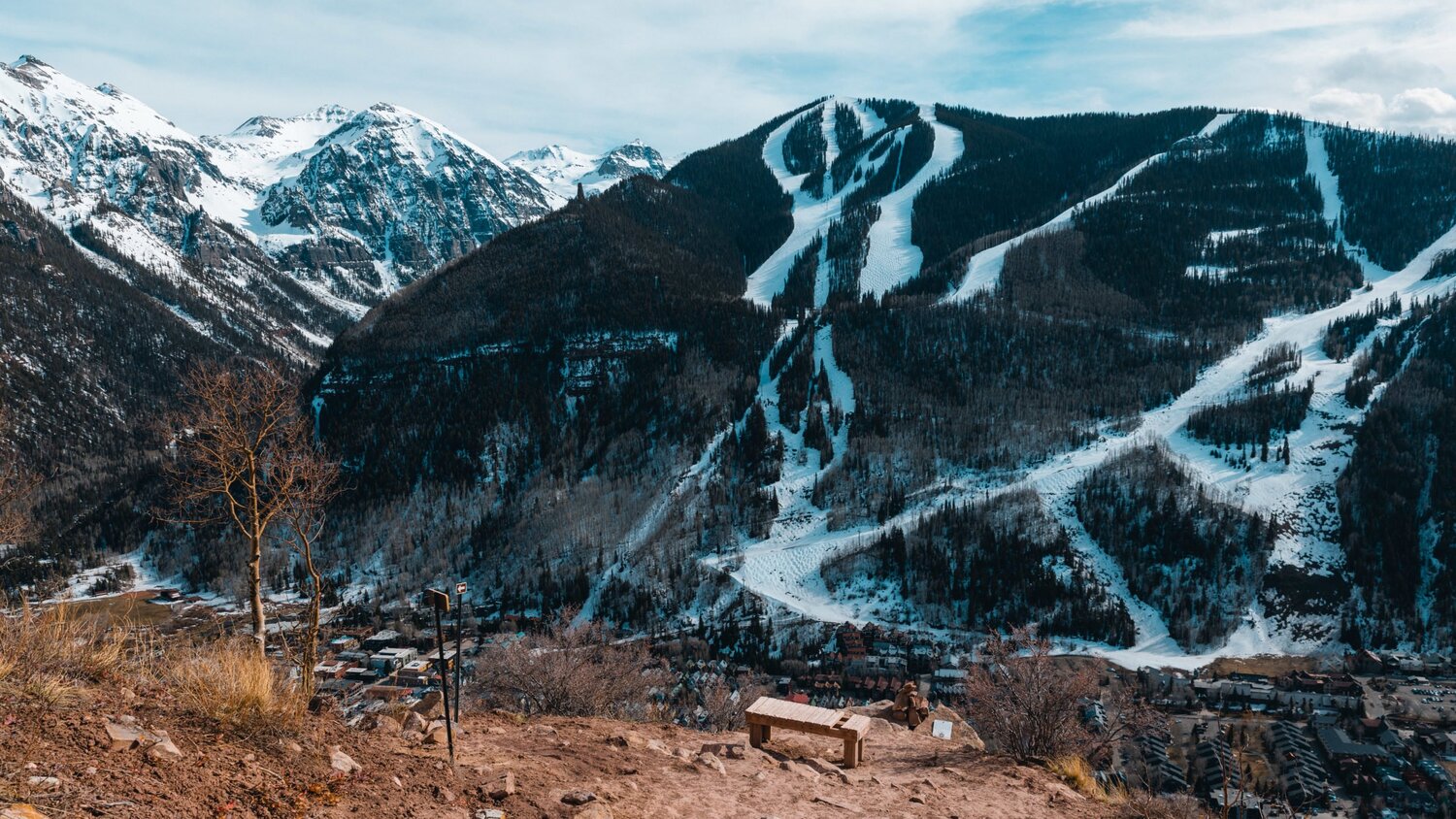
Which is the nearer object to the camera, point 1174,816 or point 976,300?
point 1174,816

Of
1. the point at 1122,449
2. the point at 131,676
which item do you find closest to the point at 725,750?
the point at 131,676

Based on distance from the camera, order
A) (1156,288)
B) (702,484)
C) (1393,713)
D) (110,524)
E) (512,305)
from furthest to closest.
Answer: (512,305) → (1156,288) → (110,524) → (702,484) → (1393,713)

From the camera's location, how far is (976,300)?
12888 centimetres

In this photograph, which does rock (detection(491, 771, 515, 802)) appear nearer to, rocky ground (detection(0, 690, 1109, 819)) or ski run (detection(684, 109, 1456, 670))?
rocky ground (detection(0, 690, 1109, 819))

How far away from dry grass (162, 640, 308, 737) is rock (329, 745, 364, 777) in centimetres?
56

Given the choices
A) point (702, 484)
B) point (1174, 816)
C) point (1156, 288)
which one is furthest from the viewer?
point (1156, 288)

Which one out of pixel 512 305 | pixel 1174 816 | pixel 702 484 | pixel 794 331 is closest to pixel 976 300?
pixel 794 331

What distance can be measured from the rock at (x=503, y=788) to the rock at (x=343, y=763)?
57.7 inches

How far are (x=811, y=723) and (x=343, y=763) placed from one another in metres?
7.54

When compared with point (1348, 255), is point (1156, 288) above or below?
below

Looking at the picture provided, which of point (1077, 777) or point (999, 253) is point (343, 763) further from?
point (999, 253)

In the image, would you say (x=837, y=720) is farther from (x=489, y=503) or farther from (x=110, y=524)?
(x=110, y=524)

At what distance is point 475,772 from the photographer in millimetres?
9922

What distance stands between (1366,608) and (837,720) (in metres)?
79.5
